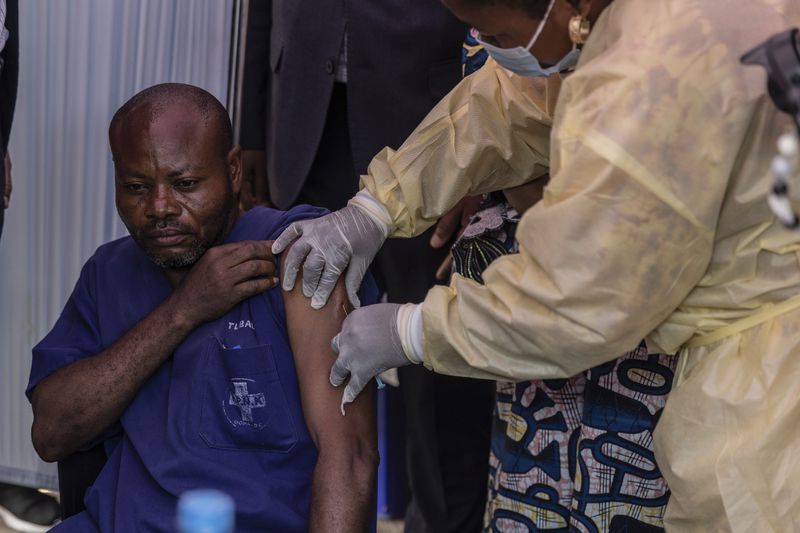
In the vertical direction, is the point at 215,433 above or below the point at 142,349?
below

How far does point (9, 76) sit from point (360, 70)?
2.96ft

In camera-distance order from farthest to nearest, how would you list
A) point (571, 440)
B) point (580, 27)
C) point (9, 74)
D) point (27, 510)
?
1. point (27, 510)
2. point (9, 74)
3. point (571, 440)
4. point (580, 27)

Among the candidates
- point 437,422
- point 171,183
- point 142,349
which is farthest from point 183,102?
point 437,422

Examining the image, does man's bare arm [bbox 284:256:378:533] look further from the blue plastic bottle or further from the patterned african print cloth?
the blue plastic bottle

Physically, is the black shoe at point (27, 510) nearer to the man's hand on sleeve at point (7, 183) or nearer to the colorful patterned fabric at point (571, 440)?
the man's hand on sleeve at point (7, 183)

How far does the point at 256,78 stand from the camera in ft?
10.6

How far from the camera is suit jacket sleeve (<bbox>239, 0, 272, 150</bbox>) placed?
317cm

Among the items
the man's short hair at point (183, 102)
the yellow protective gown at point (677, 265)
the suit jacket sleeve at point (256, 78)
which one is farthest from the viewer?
the suit jacket sleeve at point (256, 78)

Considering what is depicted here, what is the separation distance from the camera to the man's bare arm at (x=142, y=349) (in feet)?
6.89

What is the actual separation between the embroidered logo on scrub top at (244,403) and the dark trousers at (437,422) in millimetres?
916

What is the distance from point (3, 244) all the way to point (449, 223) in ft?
4.04

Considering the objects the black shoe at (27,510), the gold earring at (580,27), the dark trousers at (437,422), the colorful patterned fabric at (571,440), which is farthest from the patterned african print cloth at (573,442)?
the black shoe at (27,510)

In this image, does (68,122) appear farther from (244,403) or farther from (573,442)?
(573,442)

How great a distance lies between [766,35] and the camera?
1.54m
